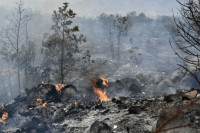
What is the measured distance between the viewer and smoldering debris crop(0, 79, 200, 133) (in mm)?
5695

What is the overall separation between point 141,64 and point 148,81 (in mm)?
14375

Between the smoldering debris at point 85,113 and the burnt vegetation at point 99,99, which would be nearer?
the burnt vegetation at point 99,99

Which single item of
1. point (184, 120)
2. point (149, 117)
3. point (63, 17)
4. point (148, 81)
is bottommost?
point (148, 81)

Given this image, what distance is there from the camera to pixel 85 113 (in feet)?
34.0

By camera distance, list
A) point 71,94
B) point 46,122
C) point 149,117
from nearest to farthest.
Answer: point 149,117 < point 46,122 < point 71,94

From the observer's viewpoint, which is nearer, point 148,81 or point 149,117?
point 149,117

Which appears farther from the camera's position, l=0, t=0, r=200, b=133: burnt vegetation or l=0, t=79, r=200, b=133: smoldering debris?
l=0, t=79, r=200, b=133: smoldering debris

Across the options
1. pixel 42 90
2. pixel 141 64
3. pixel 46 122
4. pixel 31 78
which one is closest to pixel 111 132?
pixel 46 122

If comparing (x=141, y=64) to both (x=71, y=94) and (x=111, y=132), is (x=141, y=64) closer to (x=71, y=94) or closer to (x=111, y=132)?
(x=71, y=94)

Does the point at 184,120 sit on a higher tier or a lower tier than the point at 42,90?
higher

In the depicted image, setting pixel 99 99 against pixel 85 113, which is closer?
pixel 85 113

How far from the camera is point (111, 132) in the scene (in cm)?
624

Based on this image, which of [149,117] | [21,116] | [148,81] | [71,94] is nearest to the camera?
[149,117]

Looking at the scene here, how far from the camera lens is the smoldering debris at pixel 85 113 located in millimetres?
5695
